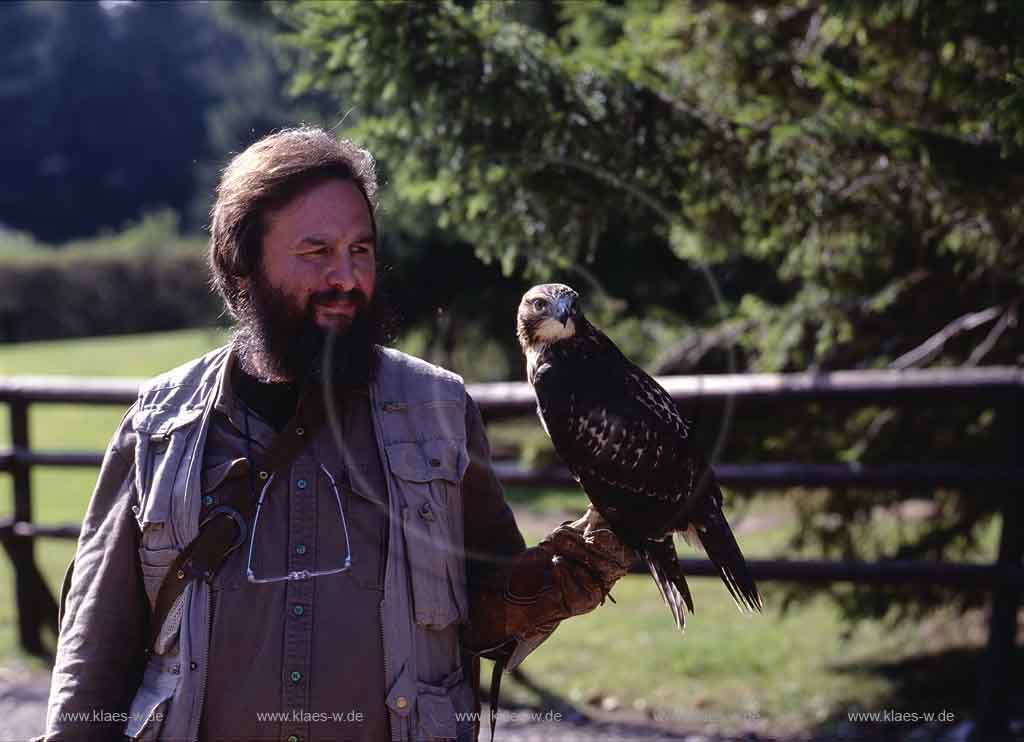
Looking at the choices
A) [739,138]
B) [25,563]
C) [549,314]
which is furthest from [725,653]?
[25,563]

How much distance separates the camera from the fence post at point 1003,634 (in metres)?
4.47

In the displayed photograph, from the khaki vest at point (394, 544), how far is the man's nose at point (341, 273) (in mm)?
228

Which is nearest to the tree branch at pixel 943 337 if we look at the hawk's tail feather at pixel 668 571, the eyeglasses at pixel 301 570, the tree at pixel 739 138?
the tree at pixel 739 138

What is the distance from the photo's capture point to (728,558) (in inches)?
112

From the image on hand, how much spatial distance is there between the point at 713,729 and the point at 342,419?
2.99 metres

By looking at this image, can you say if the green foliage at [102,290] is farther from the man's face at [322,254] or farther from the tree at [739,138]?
the man's face at [322,254]

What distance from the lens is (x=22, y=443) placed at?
6027 mm

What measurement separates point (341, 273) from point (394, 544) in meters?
0.61

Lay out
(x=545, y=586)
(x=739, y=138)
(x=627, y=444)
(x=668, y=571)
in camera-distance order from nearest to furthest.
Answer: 1. (x=545, y=586)
2. (x=627, y=444)
3. (x=668, y=571)
4. (x=739, y=138)

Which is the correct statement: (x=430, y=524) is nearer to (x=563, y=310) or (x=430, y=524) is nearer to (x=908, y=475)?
(x=563, y=310)

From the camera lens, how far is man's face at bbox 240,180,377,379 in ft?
8.01

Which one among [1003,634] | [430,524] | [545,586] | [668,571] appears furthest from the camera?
[1003,634]

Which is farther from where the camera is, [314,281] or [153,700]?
[314,281]

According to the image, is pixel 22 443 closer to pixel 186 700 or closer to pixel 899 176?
pixel 186 700
